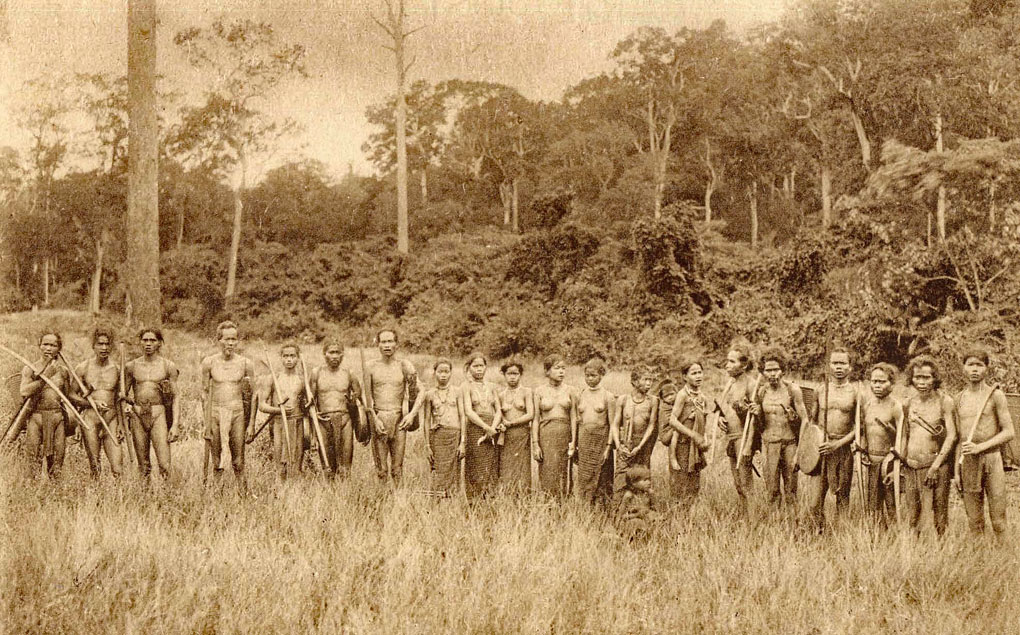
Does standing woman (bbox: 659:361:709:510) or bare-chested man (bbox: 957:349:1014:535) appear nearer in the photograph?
bare-chested man (bbox: 957:349:1014:535)

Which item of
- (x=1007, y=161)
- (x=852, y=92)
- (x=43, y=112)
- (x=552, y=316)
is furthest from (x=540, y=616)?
(x=852, y=92)

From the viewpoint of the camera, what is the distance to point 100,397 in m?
7.21

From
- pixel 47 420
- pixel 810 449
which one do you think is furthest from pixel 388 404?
pixel 810 449

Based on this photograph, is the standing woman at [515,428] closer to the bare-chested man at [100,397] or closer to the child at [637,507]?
the child at [637,507]

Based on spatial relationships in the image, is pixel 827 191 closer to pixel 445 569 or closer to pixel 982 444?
pixel 982 444

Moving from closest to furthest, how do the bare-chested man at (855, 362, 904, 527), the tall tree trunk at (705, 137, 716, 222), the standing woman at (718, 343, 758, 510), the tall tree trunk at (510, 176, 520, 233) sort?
the bare-chested man at (855, 362, 904, 527) → the standing woman at (718, 343, 758, 510) → the tall tree trunk at (510, 176, 520, 233) → the tall tree trunk at (705, 137, 716, 222)

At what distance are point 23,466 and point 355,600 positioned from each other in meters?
3.98

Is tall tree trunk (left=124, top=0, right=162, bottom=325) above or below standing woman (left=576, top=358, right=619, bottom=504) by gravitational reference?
above

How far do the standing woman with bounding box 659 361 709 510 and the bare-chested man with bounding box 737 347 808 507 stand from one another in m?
0.42

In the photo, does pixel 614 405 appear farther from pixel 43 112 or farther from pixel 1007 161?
pixel 43 112

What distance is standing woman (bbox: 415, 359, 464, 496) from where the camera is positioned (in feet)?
24.0

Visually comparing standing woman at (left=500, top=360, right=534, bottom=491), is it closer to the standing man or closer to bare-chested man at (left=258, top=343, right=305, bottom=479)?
bare-chested man at (left=258, top=343, right=305, bottom=479)

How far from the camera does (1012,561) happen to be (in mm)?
5660

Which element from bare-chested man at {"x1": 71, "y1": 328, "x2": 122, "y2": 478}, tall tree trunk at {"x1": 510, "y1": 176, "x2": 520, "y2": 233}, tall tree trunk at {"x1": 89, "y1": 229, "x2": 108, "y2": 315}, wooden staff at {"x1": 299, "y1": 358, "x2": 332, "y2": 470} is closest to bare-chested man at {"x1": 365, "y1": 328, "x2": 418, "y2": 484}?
wooden staff at {"x1": 299, "y1": 358, "x2": 332, "y2": 470}
